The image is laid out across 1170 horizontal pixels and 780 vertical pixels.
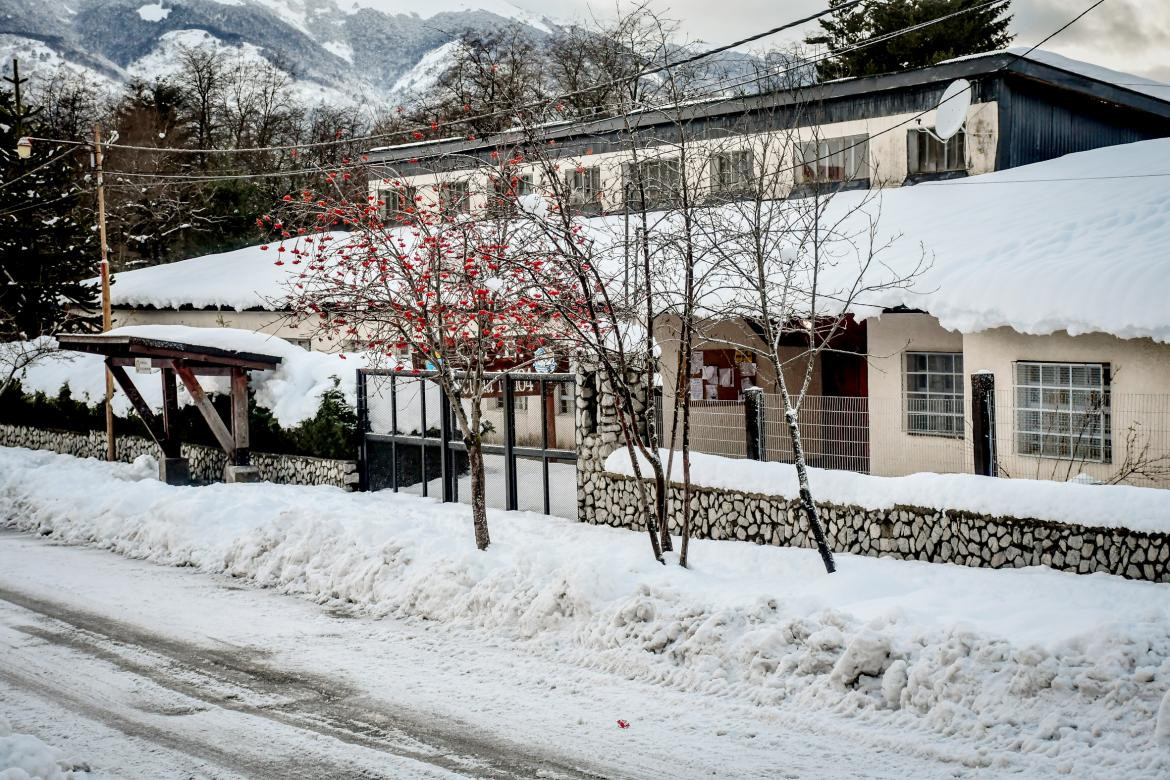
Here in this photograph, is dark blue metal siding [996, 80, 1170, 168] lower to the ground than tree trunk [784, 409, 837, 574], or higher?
higher

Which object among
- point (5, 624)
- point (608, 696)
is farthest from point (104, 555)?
point (608, 696)

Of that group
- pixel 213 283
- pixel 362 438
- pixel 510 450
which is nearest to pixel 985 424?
pixel 510 450

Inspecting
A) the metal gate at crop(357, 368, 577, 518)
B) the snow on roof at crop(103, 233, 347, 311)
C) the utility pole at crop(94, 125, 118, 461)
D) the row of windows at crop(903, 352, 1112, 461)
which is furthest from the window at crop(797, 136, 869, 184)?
the utility pole at crop(94, 125, 118, 461)

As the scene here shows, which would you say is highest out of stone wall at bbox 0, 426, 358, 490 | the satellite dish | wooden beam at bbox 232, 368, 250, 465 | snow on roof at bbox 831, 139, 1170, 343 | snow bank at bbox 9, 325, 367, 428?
the satellite dish

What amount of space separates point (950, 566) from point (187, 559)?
9.43 metres

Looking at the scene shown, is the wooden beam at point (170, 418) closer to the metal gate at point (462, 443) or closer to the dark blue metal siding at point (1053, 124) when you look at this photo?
the metal gate at point (462, 443)

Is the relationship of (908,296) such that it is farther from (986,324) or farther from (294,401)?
(294,401)

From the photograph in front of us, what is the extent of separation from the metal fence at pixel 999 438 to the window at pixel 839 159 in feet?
18.0

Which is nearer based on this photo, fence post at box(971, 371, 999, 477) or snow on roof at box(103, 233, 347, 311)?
fence post at box(971, 371, 999, 477)

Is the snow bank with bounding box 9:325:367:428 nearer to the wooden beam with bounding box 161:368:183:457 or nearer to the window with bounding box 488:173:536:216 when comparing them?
the wooden beam with bounding box 161:368:183:457

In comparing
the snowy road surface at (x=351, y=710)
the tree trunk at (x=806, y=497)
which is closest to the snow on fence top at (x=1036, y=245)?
the tree trunk at (x=806, y=497)

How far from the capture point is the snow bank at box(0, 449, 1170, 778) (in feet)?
23.9

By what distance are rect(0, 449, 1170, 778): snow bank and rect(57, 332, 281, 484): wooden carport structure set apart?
140 inches

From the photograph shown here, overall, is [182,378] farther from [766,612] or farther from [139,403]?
[766,612]
